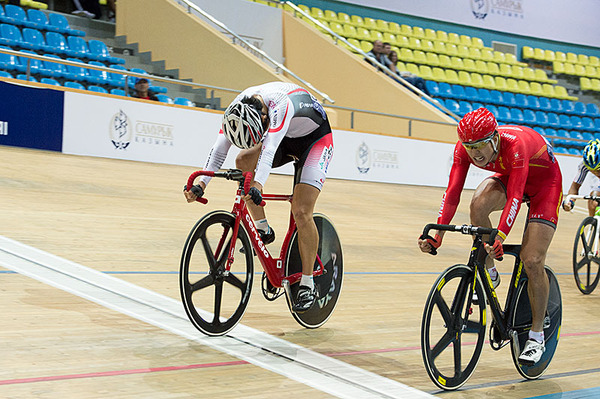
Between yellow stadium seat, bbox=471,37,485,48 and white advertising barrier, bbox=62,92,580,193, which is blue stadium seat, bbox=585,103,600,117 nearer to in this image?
yellow stadium seat, bbox=471,37,485,48

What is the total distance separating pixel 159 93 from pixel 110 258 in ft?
18.8

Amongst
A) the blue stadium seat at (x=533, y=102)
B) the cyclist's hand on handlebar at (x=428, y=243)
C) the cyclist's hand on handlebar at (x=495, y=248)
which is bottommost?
the blue stadium seat at (x=533, y=102)

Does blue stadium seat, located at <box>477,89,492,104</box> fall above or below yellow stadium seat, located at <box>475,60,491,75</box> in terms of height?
below

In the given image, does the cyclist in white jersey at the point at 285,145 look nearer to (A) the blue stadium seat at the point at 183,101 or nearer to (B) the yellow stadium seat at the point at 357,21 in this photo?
(A) the blue stadium seat at the point at 183,101

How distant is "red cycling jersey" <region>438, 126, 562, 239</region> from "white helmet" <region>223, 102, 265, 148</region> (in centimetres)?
96

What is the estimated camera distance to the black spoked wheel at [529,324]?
3488 millimetres

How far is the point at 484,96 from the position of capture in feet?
58.1

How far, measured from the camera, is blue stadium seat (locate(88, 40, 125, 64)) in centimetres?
1136

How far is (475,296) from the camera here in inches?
123

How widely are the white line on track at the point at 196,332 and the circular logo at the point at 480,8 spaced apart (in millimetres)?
18716

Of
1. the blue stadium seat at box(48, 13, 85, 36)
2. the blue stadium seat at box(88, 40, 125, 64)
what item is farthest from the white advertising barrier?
the blue stadium seat at box(48, 13, 85, 36)

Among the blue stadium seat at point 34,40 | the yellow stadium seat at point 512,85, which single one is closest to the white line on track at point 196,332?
the blue stadium seat at point 34,40

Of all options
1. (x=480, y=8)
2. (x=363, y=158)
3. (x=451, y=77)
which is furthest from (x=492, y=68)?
(x=363, y=158)

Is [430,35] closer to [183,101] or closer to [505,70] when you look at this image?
[505,70]
